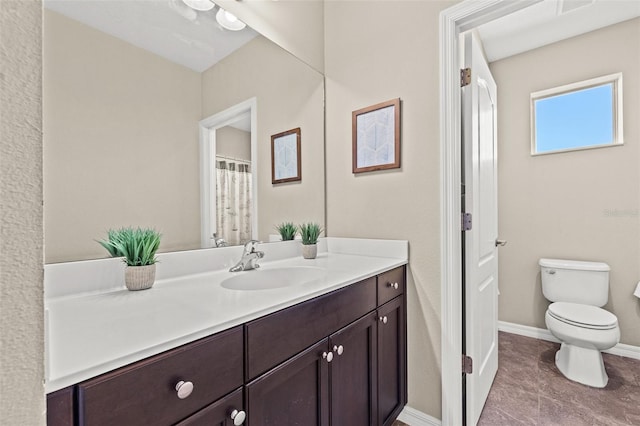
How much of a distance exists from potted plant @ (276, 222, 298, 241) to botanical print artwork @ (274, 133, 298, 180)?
0.28 m

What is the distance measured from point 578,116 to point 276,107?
2.48m

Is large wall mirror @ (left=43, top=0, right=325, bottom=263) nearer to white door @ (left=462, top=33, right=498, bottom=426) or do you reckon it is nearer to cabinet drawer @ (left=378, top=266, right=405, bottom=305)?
cabinet drawer @ (left=378, top=266, right=405, bottom=305)

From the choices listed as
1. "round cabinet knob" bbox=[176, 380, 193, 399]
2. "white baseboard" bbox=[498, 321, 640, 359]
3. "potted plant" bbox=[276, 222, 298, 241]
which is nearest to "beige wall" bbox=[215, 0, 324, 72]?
"potted plant" bbox=[276, 222, 298, 241]

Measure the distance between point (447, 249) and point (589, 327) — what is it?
48.9 inches

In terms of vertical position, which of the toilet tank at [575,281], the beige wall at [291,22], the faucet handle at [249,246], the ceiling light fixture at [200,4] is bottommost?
the toilet tank at [575,281]

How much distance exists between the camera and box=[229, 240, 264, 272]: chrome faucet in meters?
1.29

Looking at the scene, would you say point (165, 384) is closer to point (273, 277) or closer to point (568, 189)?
point (273, 277)

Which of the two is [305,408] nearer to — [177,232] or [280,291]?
[280,291]

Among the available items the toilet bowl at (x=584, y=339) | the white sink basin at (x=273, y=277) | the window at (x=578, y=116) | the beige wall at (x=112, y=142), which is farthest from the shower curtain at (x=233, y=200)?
the window at (x=578, y=116)

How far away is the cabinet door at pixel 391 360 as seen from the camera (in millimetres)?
1304

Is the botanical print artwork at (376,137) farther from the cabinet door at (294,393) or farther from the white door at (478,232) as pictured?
the cabinet door at (294,393)

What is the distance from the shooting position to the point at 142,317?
69 cm

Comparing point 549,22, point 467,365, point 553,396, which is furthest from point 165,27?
point 553,396

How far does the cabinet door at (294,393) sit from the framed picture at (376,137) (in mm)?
1033
